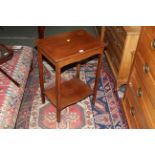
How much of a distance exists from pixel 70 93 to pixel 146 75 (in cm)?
98

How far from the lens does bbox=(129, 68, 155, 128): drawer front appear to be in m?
1.53

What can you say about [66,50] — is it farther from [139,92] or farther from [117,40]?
[117,40]

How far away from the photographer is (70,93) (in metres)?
2.31

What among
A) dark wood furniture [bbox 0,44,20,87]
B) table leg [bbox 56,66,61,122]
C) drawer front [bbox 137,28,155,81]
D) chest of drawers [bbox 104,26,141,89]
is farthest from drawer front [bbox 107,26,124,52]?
dark wood furniture [bbox 0,44,20,87]

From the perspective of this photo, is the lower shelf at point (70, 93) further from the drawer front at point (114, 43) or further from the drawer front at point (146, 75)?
the drawer front at point (146, 75)

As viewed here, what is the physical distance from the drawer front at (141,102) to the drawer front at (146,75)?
2.3 inches

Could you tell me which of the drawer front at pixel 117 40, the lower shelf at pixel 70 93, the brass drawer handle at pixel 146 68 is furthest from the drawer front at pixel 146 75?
the lower shelf at pixel 70 93

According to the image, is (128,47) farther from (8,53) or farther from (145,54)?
(8,53)

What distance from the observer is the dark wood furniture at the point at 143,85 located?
4.83 feet

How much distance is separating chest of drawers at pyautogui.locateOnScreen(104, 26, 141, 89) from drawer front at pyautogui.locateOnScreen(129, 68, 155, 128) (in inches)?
16.5

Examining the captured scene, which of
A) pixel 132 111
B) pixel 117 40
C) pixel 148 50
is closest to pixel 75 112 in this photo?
pixel 132 111

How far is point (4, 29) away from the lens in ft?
13.6

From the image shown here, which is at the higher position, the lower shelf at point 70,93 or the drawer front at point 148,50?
the drawer front at point 148,50
